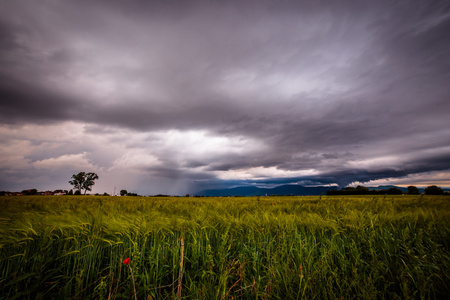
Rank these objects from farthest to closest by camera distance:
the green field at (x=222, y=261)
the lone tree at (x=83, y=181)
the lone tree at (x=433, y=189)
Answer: the lone tree at (x=83, y=181) < the lone tree at (x=433, y=189) < the green field at (x=222, y=261)

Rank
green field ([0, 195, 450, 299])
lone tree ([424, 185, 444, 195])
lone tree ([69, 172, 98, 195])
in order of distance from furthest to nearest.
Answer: lone tree ([69, 172, 98, 195])
lone tree ([424, 185, 444, 195])
green field ([0, 195, 450, 299])

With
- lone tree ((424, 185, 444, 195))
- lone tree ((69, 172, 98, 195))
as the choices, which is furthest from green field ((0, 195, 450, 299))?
lone tree ((69, 172, 98, 195))

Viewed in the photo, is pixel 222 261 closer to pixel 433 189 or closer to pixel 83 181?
pixel 433 189

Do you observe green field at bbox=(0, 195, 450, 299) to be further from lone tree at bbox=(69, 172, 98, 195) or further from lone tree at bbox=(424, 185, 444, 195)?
lone tree at bbox=(69, 172, 98, 195)

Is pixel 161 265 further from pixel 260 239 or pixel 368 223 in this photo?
pixel 368 223

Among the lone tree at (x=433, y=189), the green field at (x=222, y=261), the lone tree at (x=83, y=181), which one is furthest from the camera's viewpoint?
the lone tree at (x=83, y=181)

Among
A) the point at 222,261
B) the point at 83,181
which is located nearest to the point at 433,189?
the point at 222,261

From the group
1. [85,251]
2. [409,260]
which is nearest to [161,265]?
[85,251]

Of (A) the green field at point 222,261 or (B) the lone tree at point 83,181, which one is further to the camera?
(B) the lone tree at point 83,181

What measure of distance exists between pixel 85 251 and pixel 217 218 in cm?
254

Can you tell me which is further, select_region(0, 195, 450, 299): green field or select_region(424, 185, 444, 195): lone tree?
select_region(424, 185, 444, 195): lone tree

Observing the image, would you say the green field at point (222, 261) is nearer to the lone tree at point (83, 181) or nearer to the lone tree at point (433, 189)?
the lone tree at point (433, 189)

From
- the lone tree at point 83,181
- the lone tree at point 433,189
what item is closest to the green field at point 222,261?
the lone tree at point 433,189

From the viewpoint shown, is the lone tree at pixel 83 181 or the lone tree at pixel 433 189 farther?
the lone tree at pixel 83 181
